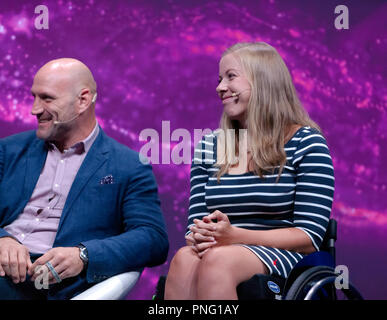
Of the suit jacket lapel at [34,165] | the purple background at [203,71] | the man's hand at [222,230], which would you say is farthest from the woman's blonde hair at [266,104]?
the purple background at [203,71]

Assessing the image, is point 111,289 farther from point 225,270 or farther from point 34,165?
point 34,165

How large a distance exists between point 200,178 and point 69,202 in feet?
1.67

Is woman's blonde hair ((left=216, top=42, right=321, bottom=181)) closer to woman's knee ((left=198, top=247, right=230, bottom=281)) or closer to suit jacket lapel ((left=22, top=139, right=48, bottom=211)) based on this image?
woman's knee ((left=198, top=247, right=230, bottom=281))

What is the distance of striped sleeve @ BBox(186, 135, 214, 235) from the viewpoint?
2.25 m

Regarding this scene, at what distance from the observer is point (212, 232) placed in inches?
75.4

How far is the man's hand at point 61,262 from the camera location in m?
2.07

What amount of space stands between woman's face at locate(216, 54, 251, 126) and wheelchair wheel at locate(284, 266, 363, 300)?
68cm

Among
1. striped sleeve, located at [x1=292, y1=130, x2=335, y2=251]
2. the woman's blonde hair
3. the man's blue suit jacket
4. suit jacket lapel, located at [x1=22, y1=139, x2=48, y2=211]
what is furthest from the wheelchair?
suit jacket lapel, located at [x1=22, y1=139, x2=48, y2=211]

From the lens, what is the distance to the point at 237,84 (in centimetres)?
220

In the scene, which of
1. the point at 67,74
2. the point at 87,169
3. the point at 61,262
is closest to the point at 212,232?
the point at 61,262

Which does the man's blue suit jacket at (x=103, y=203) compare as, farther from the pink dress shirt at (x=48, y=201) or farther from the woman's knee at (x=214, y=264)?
the woman's knee at (x=214, y=264)

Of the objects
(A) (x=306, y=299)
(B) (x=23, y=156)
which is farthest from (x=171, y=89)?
(A) (x=306, y=299)
